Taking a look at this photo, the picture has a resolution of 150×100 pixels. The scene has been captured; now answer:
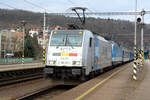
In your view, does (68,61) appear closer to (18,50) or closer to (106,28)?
(106,28)

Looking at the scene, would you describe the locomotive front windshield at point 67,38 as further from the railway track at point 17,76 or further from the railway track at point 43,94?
the railway track at point 17,76

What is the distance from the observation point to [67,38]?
13.3m

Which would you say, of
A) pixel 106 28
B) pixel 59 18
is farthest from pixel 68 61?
pixel 106 28

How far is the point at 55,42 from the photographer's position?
13359 mm

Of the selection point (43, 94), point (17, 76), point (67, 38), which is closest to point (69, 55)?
point (67, 38)

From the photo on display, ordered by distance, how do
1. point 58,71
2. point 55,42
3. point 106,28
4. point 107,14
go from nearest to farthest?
point 58,71 → point 55,42 → point 107,14 → point 106,28

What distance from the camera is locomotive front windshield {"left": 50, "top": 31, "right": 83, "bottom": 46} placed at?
13.1 m

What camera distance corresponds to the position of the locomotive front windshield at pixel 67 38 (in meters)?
13.1

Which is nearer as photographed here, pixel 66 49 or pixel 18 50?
pixel 66 49

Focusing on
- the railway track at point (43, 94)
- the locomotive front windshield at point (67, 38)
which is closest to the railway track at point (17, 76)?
the railway track at point (43, 94)

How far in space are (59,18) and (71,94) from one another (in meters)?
22.7

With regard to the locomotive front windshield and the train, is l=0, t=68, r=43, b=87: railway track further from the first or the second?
the locomotive front windshield

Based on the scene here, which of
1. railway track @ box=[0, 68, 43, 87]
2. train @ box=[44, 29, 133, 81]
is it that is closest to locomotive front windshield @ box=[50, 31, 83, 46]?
train @ box=[44, 29, 133, 81]

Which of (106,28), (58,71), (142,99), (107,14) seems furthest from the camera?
(106,28)
